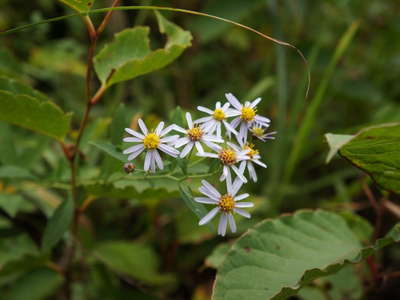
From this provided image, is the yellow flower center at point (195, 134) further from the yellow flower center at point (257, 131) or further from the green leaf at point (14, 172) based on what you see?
the green leaf at point (14, 172)

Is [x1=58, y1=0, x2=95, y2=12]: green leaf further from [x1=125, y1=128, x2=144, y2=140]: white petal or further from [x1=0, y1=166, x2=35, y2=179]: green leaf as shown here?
[x1=0, y1=166, x2=35, y2=179]: green leaf

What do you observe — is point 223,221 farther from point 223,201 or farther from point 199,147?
point 199,147

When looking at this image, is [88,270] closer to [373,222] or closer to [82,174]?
[82,174]

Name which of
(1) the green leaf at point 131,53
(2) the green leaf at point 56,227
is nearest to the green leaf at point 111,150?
(1) the green leaf at point 131,53

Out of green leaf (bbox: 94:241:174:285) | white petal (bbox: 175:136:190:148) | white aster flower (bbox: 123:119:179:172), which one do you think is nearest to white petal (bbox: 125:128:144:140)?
white aster flower (bbox: 123:119:179:172)

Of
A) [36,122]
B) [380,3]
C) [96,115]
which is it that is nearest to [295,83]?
[380,3]

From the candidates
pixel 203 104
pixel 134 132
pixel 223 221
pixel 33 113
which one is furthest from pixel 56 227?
pixel 203 104
